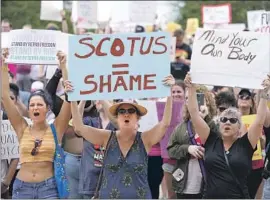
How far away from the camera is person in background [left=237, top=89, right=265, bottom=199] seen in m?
8.71

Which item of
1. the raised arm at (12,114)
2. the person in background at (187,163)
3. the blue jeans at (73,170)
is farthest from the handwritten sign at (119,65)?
the blue jeans at (73,170)

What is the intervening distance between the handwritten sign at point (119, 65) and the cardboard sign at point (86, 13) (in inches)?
406

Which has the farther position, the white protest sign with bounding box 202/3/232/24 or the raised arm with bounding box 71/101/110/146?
the white protest sign with bounding box 202/3/232/24

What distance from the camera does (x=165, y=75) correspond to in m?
7.19

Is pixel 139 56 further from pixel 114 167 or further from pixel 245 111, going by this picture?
pixel 245 111

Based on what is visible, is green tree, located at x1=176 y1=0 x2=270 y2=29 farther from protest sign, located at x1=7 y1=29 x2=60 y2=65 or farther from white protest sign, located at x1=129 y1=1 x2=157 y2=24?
protest sign, located at x1=7 y1=29 x2=60 y2=65

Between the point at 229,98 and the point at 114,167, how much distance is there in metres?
2.54

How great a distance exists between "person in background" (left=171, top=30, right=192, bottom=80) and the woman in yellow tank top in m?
5.45

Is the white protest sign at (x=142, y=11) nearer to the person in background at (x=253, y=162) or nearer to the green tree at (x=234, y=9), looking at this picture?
the person in background at (x=253, y=162)

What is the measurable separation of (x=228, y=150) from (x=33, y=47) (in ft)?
7.96

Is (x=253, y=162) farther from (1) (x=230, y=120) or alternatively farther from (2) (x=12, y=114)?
(2) (x=12, y=114)

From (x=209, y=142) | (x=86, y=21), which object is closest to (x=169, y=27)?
(x=86, y=21)

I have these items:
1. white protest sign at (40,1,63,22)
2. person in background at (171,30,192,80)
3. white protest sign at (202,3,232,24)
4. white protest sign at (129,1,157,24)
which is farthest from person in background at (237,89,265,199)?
white protest sign at (129,1,157,24)

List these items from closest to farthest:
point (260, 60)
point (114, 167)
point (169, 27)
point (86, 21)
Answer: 1. point (114, 167)
2. point (260, 60)
3. point (86, 21)
4. point (169, 27)
